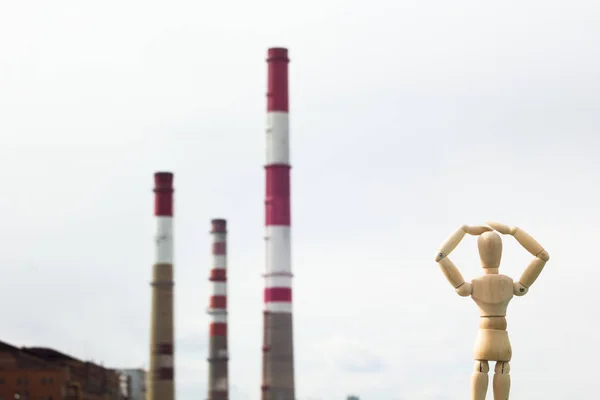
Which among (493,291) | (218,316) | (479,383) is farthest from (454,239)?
(218,316)

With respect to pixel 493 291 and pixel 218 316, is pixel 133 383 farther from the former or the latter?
pixel 493 291

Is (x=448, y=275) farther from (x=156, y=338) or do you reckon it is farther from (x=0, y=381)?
(x=156, y=338)

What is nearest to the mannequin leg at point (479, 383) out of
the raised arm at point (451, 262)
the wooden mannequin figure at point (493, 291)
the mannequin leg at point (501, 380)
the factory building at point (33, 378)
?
the wooden mannequin figure at point (493, 291)

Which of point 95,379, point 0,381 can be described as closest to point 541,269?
point 0,381

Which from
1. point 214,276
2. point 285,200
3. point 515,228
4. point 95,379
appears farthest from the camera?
point 214,276

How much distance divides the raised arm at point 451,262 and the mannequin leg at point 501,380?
3.94 feet

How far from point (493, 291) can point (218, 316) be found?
40900mm

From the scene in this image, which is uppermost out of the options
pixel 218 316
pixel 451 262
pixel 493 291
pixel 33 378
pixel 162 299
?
pixel 218 316

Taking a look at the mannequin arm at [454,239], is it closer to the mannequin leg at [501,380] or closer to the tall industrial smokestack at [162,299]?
the mannequin leg at [501,380]

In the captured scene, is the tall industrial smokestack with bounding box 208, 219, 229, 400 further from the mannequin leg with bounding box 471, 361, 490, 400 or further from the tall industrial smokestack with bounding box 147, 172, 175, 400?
the mannequin leg with bounding box 471, 361, 490, 400

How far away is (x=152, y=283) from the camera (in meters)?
49.6

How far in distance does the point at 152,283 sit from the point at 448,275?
3315 cm

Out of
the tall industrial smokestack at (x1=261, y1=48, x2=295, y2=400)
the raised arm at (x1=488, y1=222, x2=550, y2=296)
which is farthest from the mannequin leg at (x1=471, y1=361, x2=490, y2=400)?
the tall industrial smokestack at (x1=261, y1=48, x2=295, y2=400)

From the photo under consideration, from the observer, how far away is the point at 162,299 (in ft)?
162
